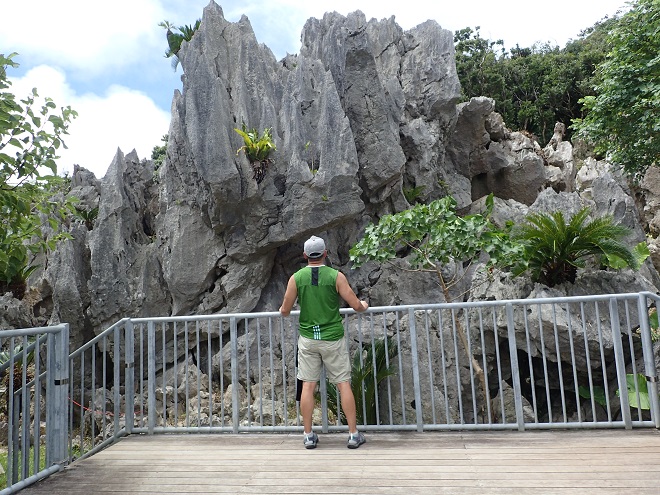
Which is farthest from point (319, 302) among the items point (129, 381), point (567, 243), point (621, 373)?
point (567, 243)

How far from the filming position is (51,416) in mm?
4445

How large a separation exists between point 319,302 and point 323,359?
58 centimetres

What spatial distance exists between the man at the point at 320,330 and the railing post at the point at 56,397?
2068 mm

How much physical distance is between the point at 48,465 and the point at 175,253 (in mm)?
12323

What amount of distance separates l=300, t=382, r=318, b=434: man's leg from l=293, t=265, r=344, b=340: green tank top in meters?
0.52

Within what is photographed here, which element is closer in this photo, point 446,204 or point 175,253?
point 446,204

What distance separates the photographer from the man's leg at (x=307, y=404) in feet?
16.0

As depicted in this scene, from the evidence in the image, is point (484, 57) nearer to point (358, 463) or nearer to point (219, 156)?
point (219, 156)

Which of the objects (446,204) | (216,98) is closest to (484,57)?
(216,98)

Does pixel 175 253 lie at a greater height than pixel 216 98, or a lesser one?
lesser

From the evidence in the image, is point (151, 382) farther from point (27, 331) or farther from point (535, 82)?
point (535, 82)

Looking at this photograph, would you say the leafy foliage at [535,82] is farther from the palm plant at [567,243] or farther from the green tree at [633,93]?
the palm plant at [567,243]

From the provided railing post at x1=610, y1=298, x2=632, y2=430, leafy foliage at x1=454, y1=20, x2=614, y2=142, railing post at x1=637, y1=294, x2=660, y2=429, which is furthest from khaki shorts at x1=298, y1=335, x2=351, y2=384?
leafy foliage at x1=454, y1=20, x2=614, y2=142

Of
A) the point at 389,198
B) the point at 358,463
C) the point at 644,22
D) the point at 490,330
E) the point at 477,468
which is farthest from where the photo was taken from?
the point at 389,198
